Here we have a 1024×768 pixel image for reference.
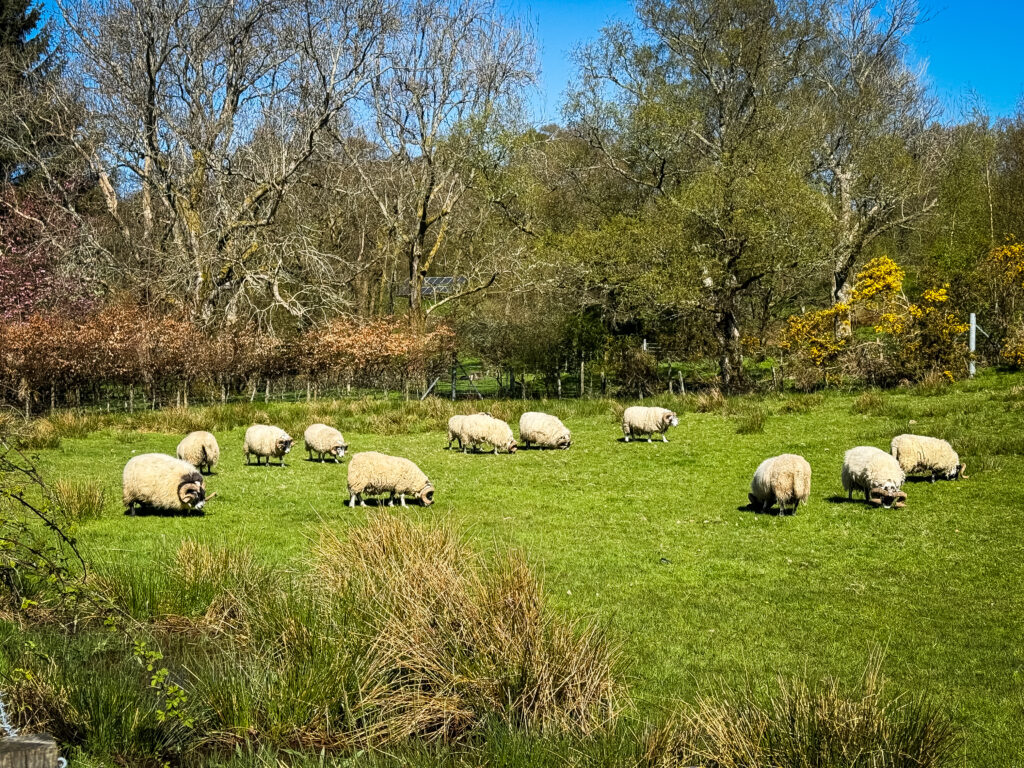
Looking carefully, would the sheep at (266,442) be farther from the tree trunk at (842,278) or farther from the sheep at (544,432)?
the tree trunk at (842,278)

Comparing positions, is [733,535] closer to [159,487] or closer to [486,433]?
[159,487]

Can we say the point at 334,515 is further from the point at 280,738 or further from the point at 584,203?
the point at 584,203

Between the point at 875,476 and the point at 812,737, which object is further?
the point at 875,476

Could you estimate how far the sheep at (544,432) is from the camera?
67.7ft

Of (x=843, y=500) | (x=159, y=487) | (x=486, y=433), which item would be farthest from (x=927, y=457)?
(x=159, y=487)

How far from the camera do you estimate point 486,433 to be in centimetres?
2012

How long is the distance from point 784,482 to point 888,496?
170 centimetres

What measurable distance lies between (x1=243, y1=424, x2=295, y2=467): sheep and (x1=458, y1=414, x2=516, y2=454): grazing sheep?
413cm

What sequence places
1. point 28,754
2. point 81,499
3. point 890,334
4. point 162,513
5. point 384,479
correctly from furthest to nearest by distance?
1. point 890,334
2. point 384,479
3. point 162,513
4. point 81,499
5. point 28,754

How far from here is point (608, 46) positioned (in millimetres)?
33219

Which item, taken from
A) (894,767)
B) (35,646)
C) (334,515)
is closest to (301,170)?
(334,515)

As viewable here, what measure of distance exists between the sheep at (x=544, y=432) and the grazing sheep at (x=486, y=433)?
24.3 inches

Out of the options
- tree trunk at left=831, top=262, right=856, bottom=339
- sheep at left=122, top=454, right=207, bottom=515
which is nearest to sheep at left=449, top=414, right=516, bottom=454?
sheep at left=122, top=454, right=207, bottom=515

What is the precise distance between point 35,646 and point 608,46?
105 feet
